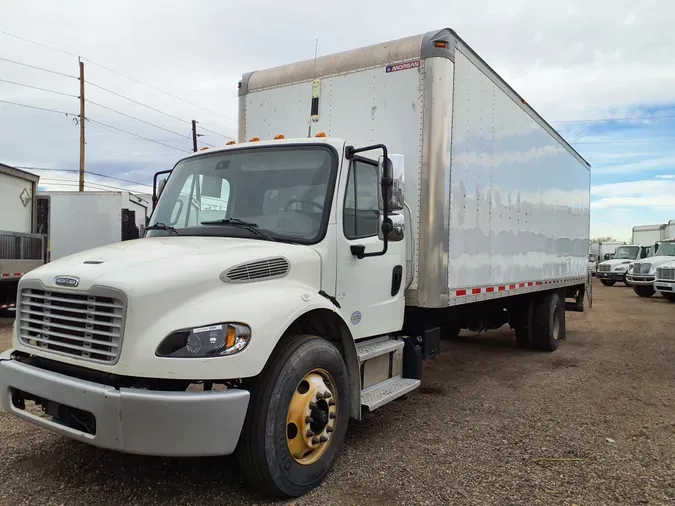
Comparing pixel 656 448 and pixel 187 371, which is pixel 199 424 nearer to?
pixel 187 371

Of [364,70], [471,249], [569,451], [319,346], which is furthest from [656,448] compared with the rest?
[364,70]

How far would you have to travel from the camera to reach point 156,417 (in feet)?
9.54

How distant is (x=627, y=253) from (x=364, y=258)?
104 feet

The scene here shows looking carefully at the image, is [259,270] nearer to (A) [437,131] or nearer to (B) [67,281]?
(B) [67,281]

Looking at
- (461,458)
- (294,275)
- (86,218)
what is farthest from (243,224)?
(86,218)

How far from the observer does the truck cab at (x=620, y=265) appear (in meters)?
30.0

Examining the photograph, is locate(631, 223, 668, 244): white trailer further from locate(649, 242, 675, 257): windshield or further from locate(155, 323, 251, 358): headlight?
locate(155, 323, 251, 358): headlight

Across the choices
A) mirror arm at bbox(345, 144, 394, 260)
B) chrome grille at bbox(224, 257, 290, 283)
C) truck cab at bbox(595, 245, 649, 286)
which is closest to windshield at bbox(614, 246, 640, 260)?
truck cab at bbox(595, 245, 649, 286)

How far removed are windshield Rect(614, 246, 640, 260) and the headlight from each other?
3275 cm

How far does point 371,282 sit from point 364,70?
2193 millimetres

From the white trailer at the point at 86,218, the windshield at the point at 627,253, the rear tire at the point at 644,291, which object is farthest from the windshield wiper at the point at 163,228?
the windshield at the point at 627,253

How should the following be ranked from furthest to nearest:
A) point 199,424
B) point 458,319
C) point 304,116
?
point 458,319 → point 304,116 → point 199,424

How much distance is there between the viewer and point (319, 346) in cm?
367

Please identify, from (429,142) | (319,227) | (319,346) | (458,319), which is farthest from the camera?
(458,319)
